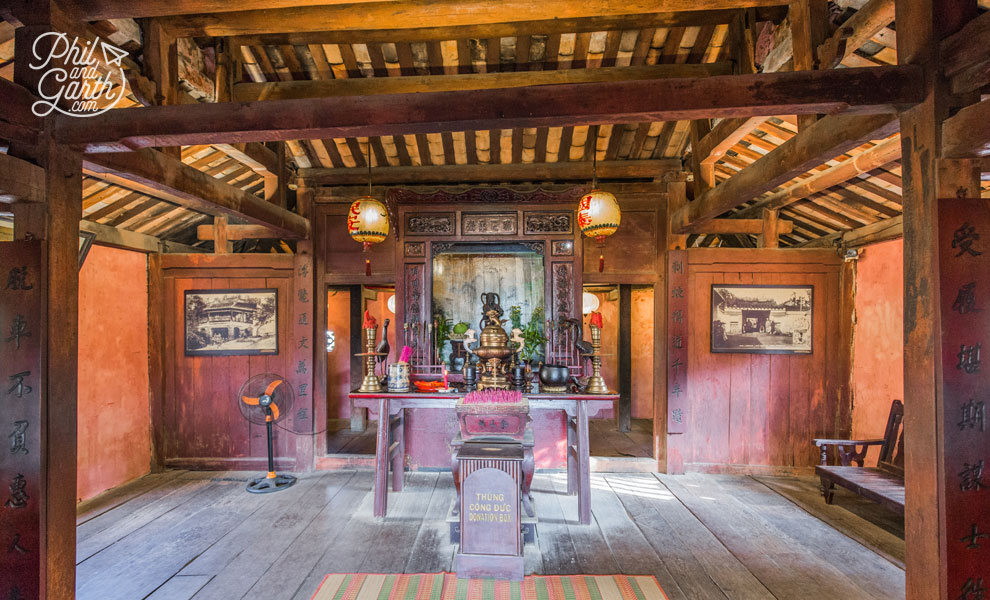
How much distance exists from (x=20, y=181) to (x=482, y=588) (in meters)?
3.76

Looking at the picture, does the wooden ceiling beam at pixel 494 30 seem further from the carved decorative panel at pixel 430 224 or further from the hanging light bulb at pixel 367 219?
the carved decorative panel at pixel 430 224

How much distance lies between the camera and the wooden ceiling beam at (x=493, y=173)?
594cm

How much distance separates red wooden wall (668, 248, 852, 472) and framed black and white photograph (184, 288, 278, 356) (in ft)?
18.1

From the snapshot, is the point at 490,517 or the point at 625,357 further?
the point at 625,357

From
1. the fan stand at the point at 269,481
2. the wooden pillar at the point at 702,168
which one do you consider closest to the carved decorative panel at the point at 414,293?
the fan stand at the point at 269,481

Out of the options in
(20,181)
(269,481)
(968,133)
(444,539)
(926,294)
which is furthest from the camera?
(269,481)

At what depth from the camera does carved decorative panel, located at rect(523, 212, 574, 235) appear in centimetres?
583

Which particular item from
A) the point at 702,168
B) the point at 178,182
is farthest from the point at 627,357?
the point at 178,182

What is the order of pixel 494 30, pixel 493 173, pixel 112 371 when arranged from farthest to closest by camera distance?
1. pixel 493 173
2. pixel 112 371
3. pixel 494 30

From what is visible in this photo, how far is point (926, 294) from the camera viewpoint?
234 cm

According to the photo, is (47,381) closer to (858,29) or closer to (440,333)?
(440,333)

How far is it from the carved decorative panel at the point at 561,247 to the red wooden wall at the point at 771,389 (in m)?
1.58

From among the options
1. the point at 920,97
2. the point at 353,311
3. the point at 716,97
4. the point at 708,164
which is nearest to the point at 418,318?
the point at 353,311

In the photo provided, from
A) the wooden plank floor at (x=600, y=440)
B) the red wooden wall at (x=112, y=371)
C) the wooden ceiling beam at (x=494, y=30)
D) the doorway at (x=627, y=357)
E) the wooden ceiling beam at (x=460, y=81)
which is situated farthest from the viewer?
the doorway at (x=627, y=357)
